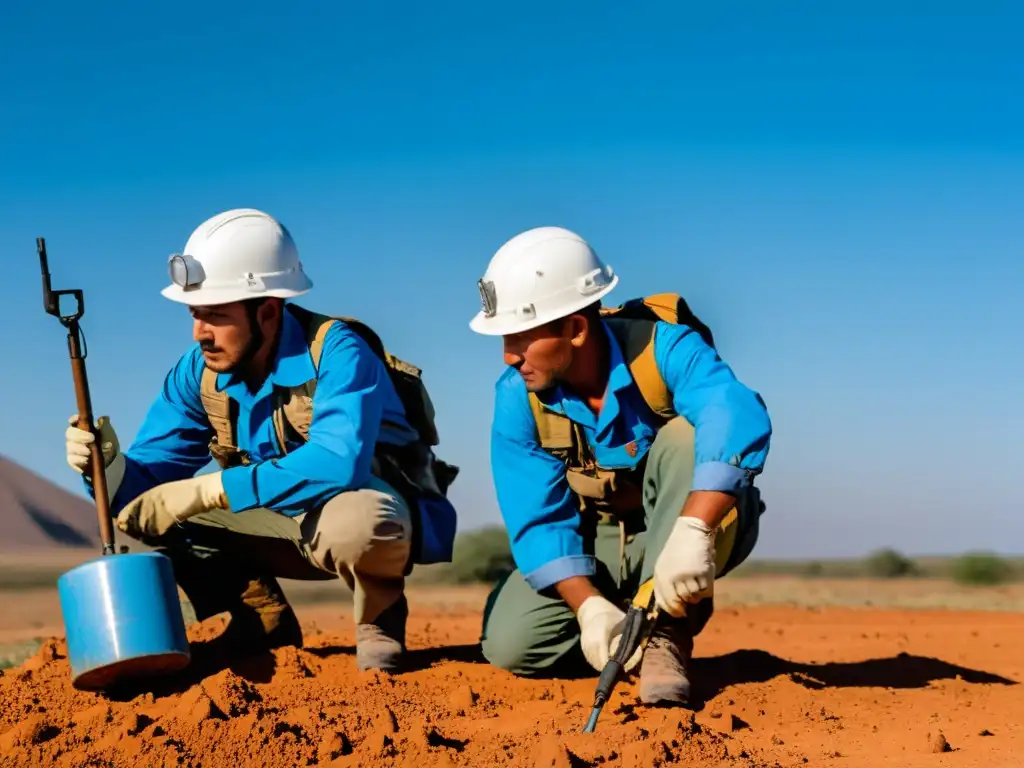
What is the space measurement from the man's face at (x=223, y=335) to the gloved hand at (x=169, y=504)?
44cm

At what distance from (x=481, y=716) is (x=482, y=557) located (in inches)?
377

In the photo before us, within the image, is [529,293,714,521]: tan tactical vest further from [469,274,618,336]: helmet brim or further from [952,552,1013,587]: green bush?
[952,552,1013,587]: green bush

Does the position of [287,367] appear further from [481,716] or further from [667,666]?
[667,666]

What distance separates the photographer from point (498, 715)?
4.31 metres

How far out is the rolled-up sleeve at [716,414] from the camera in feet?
14.1

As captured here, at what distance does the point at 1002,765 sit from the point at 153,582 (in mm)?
2736

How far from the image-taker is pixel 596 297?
4.77 m

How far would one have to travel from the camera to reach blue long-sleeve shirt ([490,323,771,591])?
15.1ft

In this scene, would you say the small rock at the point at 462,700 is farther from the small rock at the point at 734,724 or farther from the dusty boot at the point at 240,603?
the dusty boot at the point at 240,603

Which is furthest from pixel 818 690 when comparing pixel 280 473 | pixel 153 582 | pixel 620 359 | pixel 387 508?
pixel 153 582

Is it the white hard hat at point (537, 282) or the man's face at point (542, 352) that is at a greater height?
the white hard hat at point (537, 282)

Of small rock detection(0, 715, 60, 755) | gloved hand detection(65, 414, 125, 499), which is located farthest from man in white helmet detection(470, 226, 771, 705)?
small rock detection(0, 715, 60, 755)

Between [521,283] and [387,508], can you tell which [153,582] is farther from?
[521,283]

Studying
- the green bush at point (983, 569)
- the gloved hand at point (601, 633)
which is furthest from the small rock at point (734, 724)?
the green bush at point (983, 569)
